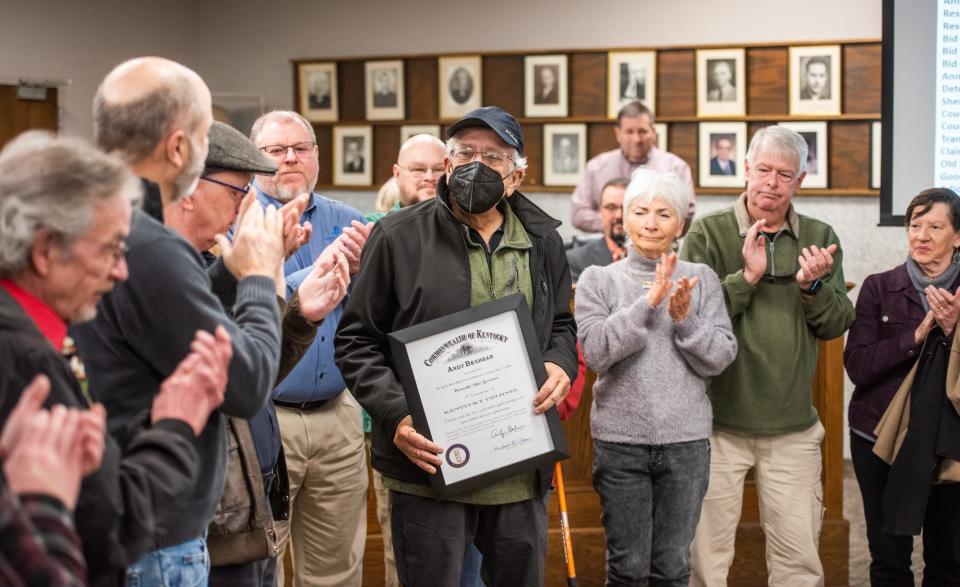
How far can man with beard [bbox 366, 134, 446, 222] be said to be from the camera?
3881mm

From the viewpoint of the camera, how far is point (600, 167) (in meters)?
6.28

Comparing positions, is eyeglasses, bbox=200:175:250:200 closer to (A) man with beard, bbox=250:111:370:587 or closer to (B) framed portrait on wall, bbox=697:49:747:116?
(A) man with beard, bbox=250:111:370:587

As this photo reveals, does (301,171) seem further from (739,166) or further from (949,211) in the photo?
(739,166)

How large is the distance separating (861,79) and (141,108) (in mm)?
5724

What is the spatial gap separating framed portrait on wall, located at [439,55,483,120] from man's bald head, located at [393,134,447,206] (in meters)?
3.36

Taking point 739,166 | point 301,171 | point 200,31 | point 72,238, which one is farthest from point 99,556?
point 200,31

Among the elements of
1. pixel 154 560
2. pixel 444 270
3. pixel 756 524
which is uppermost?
pixel 444 270

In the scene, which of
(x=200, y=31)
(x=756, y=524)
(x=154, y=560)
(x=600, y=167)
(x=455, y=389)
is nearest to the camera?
(x=154, y=560)

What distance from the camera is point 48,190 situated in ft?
4.69

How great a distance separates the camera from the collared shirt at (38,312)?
56.9 inches

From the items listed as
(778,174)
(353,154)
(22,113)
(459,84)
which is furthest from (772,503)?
(22,113)

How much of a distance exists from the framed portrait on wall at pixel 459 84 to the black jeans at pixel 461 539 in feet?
16.2

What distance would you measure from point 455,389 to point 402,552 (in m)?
0.43

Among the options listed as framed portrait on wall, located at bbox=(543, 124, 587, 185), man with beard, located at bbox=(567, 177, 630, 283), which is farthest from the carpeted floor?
framed portrait on wall, located at bbox=(543, 124, 587, 185)
